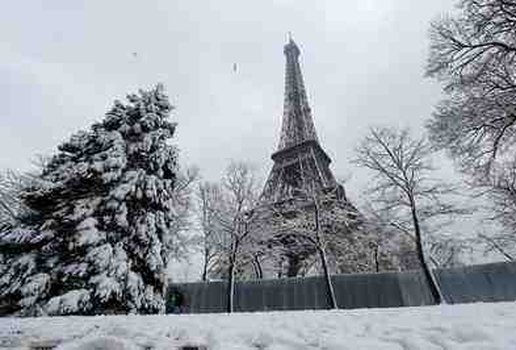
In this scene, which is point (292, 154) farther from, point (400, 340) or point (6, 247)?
Answer: point (400, 340)

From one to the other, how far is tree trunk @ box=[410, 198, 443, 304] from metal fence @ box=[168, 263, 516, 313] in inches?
105

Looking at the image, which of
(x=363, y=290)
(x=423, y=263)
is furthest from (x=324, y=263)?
(x=423, y=263)

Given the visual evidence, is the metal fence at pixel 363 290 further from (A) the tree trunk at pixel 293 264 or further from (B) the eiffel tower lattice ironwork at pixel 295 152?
(B) the eiffel tower lattice ironwork at pixel 295 152

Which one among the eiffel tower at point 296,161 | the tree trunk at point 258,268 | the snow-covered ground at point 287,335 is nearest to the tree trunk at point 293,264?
the eiffel tower at point 296,161

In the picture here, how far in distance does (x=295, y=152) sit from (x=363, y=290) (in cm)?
1760

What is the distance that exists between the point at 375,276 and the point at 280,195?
37.7 ft

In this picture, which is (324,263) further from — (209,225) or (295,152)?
(295,152)

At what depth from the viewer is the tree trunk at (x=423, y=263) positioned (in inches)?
517

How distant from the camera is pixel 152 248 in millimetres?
9234

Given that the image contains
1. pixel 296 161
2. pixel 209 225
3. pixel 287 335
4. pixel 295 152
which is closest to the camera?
pixel 287 335

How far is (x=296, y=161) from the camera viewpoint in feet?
102

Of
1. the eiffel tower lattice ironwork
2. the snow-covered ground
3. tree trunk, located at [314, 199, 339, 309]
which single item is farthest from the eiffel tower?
the snow-covered ground

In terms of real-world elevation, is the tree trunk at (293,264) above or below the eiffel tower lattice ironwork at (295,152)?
below

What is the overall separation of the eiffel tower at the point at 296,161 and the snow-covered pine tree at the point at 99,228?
1193cm
